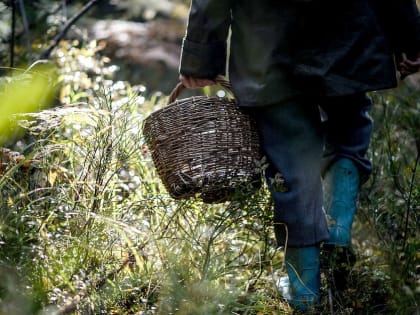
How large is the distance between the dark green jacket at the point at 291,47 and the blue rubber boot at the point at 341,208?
396 millimetres

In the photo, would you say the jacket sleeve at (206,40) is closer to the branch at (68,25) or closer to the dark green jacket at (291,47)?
the dark green jacket at (291,47)

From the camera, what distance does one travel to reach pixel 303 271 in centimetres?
267

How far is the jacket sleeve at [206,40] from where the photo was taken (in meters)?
2.61

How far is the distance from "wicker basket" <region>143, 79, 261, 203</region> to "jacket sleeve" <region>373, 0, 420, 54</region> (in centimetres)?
72

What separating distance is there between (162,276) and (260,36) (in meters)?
0.91

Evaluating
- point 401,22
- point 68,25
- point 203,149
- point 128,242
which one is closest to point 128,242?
Answer: point 128,242

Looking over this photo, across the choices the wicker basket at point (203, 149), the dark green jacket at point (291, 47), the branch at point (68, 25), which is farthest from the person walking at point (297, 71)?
the branch at point (68, 25)

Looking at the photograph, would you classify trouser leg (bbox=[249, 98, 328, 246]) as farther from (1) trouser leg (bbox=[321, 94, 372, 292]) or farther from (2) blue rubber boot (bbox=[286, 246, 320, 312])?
(1) trouser leg (bbox=[321, 94, 372, 292])

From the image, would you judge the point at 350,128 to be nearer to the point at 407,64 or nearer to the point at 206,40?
the point at 407,64

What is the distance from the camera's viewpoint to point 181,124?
255cm

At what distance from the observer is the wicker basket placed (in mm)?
2527

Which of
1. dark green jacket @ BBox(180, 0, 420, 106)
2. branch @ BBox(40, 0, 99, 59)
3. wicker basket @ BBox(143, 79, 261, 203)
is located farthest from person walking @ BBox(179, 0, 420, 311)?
branch @ BBox(40, 0, 99, 59)

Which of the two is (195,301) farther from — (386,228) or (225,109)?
(386,228)

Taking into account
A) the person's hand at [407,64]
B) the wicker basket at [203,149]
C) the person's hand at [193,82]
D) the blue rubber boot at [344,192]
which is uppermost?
the person's hand at [407,64]
